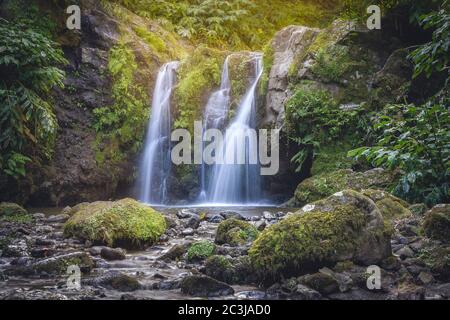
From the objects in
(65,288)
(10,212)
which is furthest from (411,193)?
(10,212)

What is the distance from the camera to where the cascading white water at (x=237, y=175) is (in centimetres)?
1251

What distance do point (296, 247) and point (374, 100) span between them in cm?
772

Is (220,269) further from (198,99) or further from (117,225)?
(198,99)

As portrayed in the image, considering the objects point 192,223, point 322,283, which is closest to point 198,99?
point 192,223

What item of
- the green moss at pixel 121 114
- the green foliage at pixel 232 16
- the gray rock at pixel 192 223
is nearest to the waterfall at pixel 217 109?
the green moss at pixel 121 114

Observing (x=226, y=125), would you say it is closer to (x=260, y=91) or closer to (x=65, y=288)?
(x=260, y=91)

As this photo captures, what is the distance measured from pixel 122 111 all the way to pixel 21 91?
3716 millimetres

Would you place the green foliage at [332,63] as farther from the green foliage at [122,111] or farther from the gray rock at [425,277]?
the gray rock at [425,277]

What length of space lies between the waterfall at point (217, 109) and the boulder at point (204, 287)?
8.31 m

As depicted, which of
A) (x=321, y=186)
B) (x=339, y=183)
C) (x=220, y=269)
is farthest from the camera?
(x=321, y=186)

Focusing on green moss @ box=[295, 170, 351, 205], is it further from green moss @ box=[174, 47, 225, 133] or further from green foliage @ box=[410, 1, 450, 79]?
green moss @ box=[174, 47, 225, 133]

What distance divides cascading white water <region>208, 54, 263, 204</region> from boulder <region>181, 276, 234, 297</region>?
773cm

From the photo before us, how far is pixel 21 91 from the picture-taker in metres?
10.0
